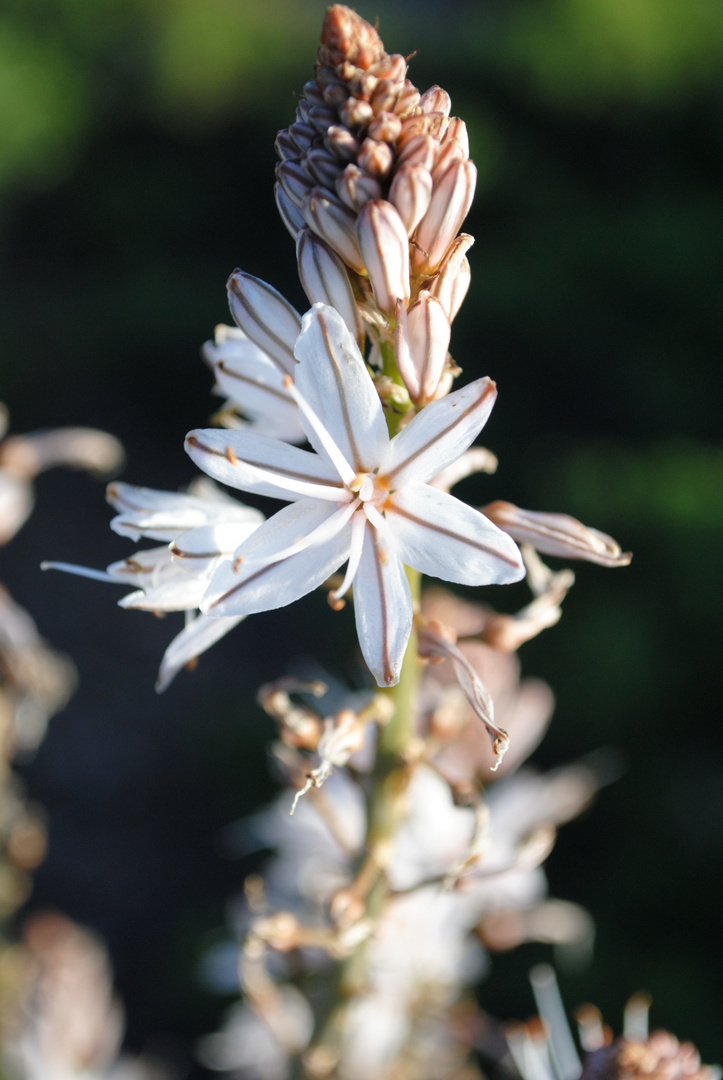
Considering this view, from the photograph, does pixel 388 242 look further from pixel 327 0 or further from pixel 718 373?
pixel 327 0

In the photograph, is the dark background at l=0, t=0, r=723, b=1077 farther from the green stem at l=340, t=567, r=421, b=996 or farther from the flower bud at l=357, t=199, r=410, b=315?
the flower bud at l=357, t=199, r=410, b=315

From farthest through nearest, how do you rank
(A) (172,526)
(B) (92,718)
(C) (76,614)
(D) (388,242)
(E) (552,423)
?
(C) (76,614)
(B) (92,718)
(E) (552,423)
(A) (172,526)
(D) (388,242)

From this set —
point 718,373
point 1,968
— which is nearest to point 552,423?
point 718,373

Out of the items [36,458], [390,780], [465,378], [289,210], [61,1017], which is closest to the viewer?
[289,210]

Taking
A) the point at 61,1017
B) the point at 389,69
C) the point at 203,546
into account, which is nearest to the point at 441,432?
the point at 203,546

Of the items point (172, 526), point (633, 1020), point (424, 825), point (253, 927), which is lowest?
point (424, 825)

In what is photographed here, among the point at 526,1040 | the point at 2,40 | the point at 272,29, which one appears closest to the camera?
the point at 526,1040

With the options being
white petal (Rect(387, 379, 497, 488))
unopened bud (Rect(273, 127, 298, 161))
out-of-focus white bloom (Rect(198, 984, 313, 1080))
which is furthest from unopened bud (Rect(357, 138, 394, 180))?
out-of-focus white bloom (Rect(198, 984, 313, 1080))

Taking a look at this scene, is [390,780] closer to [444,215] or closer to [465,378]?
[444,215]
